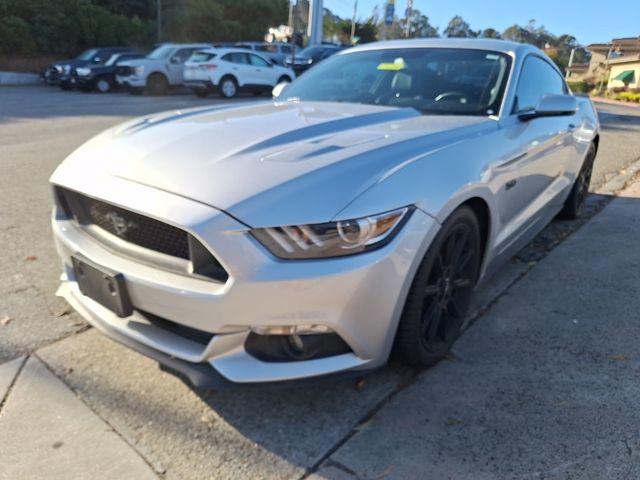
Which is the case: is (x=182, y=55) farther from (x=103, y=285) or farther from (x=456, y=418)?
(x=456, y=418)

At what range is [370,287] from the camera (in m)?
1.90

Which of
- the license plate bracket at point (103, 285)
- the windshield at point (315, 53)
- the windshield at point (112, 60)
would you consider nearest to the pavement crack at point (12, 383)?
the license plate bracket at point (103, 285)

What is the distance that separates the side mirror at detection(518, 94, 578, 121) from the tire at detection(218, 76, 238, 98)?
45.7 ft

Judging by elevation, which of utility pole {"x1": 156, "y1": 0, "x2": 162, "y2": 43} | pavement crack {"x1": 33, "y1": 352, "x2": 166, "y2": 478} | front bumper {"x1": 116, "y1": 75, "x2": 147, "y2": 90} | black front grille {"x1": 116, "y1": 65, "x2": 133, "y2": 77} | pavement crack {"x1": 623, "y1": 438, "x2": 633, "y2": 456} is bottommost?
pavement crack {"x1": 33, "y1": 352, "x2": 166, "y2": 478}

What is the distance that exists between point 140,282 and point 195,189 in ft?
1.32

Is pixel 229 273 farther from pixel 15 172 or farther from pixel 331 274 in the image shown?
pixel 15 172

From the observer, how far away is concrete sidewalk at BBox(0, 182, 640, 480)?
1911 millimetres

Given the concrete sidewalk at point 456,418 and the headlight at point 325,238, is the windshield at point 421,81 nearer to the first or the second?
the concrete sidewalk at point 456,418

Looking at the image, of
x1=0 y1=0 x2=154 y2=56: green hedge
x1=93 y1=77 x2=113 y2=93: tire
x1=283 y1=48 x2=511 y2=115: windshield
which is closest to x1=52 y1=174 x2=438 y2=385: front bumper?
x1=283 y1=48 x2=511 y2=115: windshield

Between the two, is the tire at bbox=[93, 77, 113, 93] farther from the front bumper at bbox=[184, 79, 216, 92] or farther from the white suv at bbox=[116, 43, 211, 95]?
the front bumper at bbox=[184, 79, 216, 92]

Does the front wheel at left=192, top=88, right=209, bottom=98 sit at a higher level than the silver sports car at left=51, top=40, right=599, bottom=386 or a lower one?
lower

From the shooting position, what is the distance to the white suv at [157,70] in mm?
16406

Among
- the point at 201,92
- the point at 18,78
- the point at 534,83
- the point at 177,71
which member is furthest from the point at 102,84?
the point at 534,83

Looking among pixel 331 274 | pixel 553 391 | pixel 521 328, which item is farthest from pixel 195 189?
pixel 521 328
